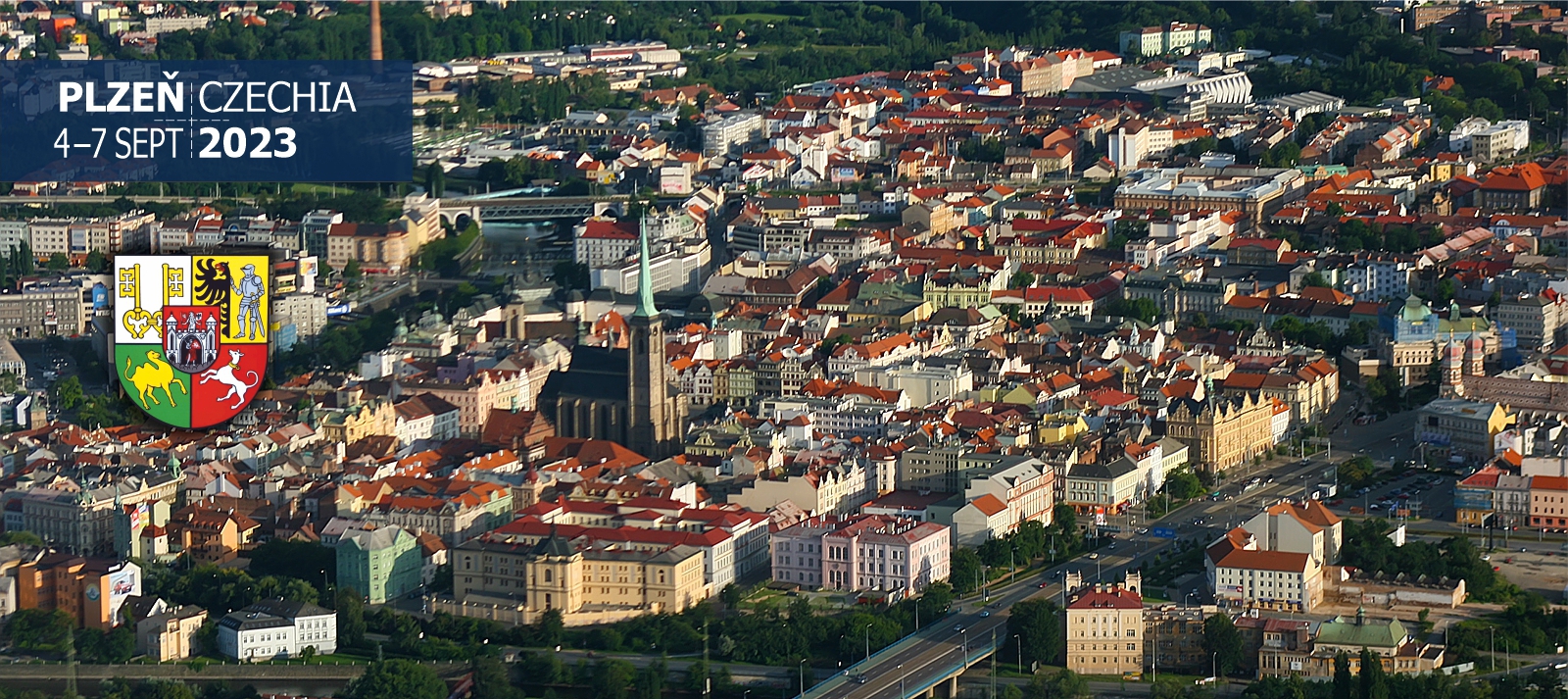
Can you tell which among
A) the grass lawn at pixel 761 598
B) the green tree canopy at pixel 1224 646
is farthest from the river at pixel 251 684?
the green tree canopy at pixel 1224 646

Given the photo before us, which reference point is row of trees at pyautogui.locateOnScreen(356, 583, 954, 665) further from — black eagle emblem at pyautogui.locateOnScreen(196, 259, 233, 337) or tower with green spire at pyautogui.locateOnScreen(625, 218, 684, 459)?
black eagle emblem at pyautogui.locateOnScreen(196, 259, 233, 337)

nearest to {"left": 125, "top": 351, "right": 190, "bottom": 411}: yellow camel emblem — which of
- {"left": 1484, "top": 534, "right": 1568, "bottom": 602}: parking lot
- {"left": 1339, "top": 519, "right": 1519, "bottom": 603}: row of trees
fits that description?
{"left": 1339, "top": 519, "right": 1519, "bottom": 603}: row of trees

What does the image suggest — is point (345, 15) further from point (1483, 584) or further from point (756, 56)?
point (1483, 584)

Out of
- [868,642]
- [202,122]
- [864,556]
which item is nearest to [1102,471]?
[864,556]

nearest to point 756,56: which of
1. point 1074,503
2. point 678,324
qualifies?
point 678,324

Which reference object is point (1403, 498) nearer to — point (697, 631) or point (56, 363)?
point (697, 631)

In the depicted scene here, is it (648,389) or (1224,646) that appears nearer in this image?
(1224,646)
